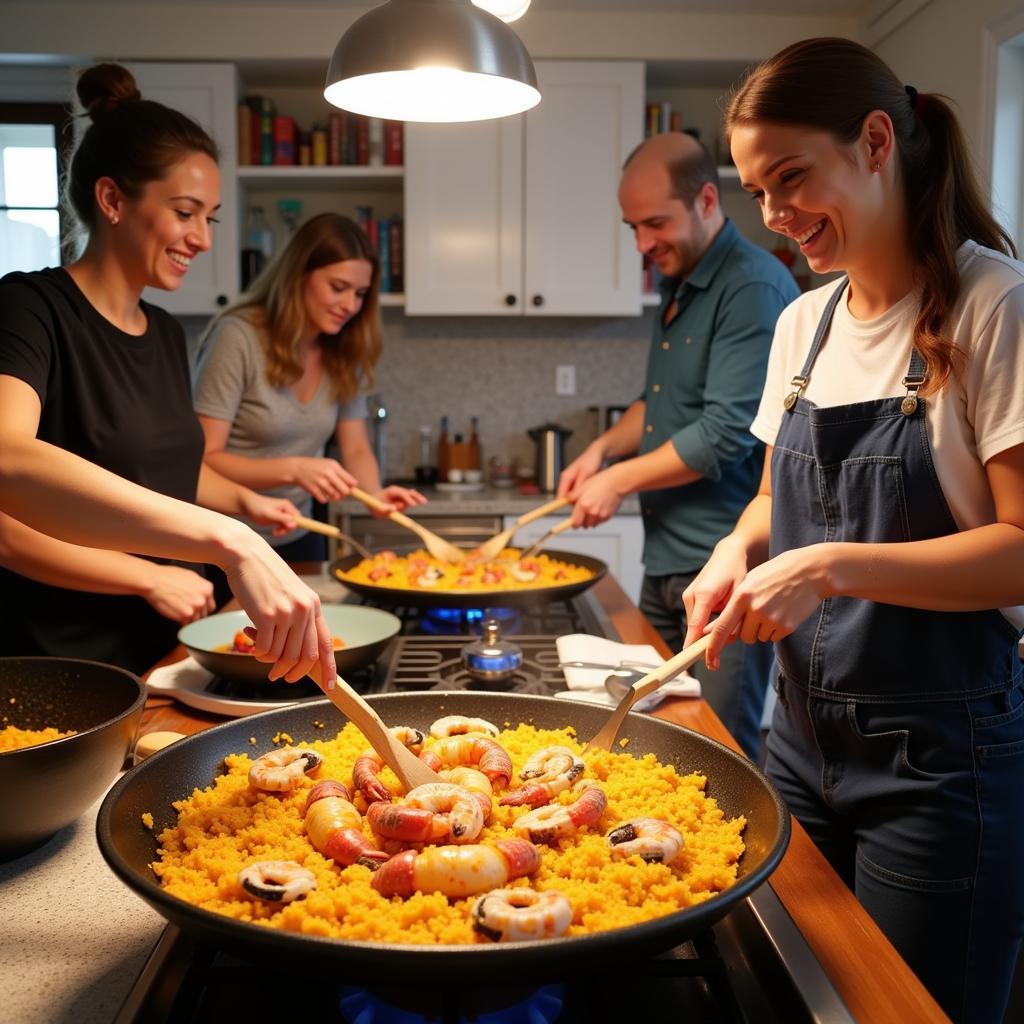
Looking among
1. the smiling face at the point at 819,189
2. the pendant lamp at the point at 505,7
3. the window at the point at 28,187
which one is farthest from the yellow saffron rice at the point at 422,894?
the window at the point at 28,187

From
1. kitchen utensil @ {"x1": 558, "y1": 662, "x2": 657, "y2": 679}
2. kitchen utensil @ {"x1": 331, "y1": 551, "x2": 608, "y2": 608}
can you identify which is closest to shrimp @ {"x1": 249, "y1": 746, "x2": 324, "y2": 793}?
kitchen utensil @ {"x1": 558, "y1": 662, "x2": 657, "y2": 679}

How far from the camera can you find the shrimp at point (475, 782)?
3.16ft

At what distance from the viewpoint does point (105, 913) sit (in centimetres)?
93

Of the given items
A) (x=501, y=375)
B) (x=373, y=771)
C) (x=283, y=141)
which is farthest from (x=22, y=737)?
(x=501, y=375)

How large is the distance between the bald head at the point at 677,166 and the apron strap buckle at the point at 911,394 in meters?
1.38

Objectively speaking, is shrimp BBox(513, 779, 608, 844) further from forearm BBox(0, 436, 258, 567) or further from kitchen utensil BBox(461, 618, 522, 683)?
kitchen utensil BBox(461, 618, 522, 683)

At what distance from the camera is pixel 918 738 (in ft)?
4.24

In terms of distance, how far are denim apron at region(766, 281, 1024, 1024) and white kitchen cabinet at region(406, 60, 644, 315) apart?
9.85 feet

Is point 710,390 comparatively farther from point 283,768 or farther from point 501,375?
point 501,375

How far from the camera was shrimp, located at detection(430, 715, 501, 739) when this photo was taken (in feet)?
3.84

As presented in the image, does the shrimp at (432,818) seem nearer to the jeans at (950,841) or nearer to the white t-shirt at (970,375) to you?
the jeans at (950,841)

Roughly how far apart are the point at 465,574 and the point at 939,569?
1180mm

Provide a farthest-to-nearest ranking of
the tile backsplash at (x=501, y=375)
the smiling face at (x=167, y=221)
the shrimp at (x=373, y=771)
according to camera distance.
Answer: the tile backsplash at (x=501, y=375)
the smiling face at (x=167, y=221)
the shrimp at (x=373, y=771)

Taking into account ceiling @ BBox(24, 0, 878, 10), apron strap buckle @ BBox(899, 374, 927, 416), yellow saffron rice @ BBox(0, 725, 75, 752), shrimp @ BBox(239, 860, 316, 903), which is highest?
ceiling @ BBox(24, 0, 878, 10)
